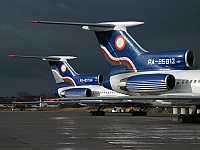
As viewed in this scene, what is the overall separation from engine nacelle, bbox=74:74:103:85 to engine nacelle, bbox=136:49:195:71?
71.8ft

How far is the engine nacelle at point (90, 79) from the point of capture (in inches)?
2058

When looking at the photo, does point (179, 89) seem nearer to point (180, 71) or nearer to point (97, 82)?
point (180, 71)

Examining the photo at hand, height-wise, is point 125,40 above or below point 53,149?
above

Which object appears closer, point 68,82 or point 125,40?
point 125,40

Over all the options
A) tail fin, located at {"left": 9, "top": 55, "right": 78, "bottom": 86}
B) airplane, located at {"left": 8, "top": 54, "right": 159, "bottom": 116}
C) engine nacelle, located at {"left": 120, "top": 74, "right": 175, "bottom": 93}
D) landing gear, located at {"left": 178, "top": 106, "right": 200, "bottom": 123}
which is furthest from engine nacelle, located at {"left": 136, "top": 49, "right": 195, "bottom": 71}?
tail fin, located at {"left": 9, "top": 55, "right": 78, "bottom": 86}

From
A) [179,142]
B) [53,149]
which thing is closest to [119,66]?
[179,142]

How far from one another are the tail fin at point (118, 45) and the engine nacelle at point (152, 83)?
179 centimetres

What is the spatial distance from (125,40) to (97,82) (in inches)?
833

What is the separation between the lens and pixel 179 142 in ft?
48.5

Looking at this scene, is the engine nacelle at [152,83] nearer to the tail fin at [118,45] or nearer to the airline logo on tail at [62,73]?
the tail fin at [118,45]

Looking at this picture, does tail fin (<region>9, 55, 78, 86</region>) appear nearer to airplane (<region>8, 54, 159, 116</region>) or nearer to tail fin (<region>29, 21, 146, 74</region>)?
airplane (<region>8, 54, 159, 116</region>)

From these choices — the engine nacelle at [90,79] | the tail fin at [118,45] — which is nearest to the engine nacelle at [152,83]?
the tail fin at [118,45]

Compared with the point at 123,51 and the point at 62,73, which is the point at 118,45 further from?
the point at 62,73

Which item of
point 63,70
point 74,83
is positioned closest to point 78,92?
point 74,83
